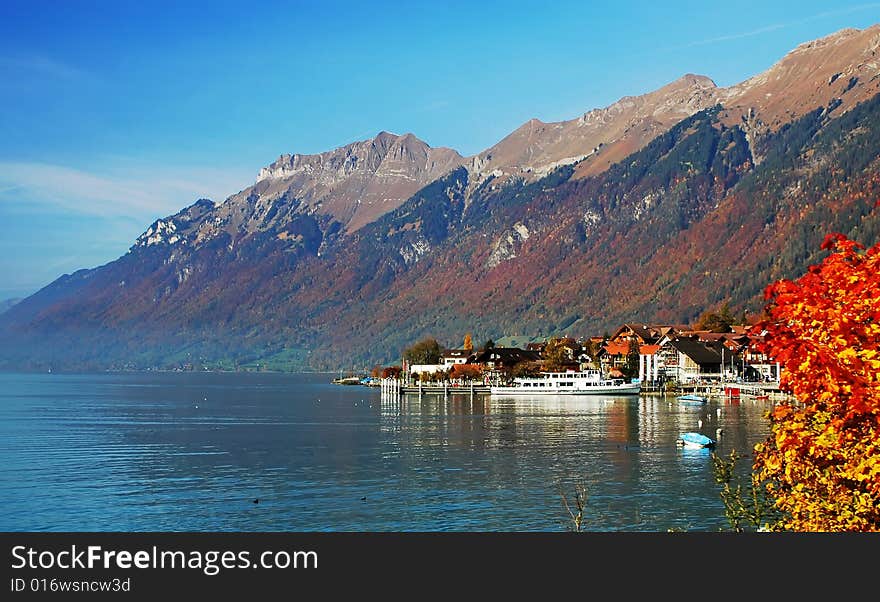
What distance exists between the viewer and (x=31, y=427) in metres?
109

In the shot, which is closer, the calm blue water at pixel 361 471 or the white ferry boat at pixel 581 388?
the calm blue water at pixel 361 471

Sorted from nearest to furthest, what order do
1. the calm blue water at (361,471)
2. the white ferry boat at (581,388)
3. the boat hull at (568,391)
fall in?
the calm blue water at (361,471) → the boat hull at (568,391) → the white ferry boat at (581,388)

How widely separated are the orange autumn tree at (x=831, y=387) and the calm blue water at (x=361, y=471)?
25002 mm

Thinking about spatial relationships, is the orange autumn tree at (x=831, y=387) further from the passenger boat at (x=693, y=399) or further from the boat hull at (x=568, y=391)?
the boat hull at (x=568, y=391)

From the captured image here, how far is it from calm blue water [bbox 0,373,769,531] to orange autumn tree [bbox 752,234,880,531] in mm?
25002

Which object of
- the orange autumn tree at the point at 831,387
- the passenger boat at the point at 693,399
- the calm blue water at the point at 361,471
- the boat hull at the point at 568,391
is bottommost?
the calm blue water at the point at 361,471

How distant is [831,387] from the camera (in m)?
17.5

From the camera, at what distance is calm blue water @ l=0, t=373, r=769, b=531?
47.9 meters

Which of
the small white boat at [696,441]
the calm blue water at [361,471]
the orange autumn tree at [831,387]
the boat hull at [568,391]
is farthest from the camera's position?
the boat hull at [568,391]

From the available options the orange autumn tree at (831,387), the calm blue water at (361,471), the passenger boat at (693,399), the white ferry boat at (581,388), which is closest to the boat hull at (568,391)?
the white ferry boat at (581,388)

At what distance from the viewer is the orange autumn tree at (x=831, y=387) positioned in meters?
17.7

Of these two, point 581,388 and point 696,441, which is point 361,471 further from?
point 581,388
